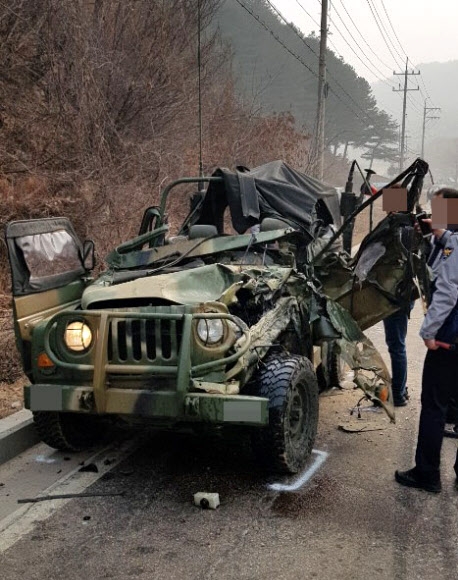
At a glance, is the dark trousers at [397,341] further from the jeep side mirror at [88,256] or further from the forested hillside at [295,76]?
the forested hillside at [295,76]

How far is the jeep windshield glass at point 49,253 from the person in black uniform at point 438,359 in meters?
2.65

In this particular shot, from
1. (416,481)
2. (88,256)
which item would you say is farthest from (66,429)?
(416,481)

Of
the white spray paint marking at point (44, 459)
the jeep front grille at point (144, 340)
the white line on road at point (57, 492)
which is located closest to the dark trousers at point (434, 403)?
the jeep front grille at point (144, 340)

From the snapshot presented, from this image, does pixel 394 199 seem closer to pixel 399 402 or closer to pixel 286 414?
pixel 399 402

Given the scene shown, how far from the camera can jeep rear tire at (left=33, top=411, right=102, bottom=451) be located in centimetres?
454

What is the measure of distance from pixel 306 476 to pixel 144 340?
1.42 meters

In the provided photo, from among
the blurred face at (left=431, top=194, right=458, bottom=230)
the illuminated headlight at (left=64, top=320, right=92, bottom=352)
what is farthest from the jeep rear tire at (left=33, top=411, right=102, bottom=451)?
the blurred face at (left=431, top=194, right=458, bottom=230)

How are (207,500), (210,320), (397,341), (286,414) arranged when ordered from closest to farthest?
(207,500), (210,320), (286,414), (397,341)

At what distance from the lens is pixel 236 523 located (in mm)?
3734

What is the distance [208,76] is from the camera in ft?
58.7

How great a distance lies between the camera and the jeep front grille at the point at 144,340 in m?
3.92

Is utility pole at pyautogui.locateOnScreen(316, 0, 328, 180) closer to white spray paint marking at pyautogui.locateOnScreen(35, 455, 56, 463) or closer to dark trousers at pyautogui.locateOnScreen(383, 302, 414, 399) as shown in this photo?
dark trousers at pyautogui.locateOnScreen(383, 302, 414, 399)

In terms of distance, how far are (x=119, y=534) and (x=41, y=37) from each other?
8880mm

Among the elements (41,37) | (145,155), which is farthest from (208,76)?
(41,37)
